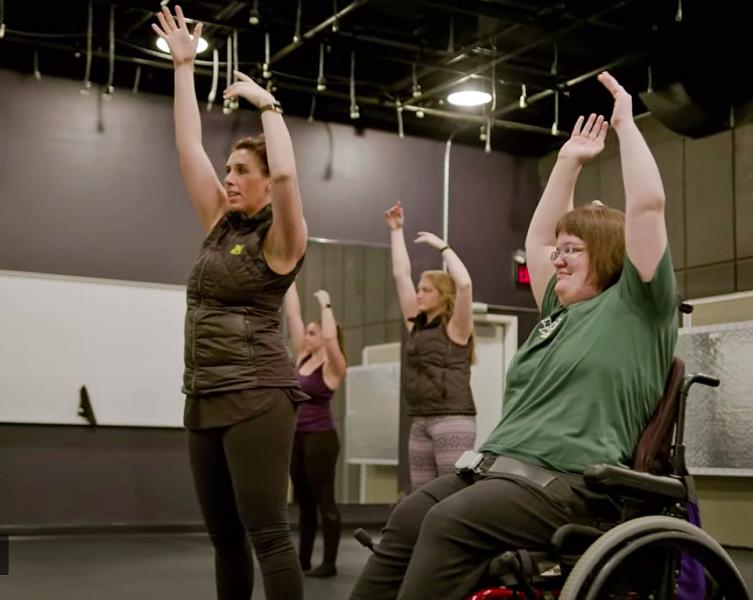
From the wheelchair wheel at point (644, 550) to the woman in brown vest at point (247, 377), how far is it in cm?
69

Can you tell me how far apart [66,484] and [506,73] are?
3.38 meters

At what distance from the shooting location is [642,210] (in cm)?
170

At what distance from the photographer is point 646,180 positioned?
1.72 metres

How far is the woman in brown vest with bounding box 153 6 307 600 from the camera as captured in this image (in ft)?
6.70

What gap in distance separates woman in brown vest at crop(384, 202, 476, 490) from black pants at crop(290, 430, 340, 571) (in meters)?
0.33

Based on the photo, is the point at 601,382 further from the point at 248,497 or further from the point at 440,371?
the point at 440,371

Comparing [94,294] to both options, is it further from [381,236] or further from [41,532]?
[381,236]

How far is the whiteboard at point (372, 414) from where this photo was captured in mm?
6246

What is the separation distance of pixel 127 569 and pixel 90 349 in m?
1.72

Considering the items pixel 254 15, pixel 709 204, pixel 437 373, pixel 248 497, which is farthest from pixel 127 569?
pixel 709 204

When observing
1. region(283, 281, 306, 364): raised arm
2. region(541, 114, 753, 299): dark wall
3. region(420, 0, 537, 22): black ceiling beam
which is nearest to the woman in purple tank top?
region(283, 281, 306, 364): raised arm

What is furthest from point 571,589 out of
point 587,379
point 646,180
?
point 646,180

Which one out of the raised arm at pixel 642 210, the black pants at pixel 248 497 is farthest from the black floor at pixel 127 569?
the raised arm at pixel 642 210

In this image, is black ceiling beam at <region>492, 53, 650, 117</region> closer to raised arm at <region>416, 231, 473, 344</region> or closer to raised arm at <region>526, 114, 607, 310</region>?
raised arm at <region>416, 231, 473, 344</region>
